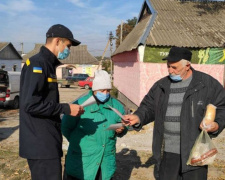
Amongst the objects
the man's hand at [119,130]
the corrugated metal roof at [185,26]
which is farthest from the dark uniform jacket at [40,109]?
the corrugated metal roof at [185,26]

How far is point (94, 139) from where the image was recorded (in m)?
3.18

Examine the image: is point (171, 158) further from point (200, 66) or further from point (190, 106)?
point (200, 66)

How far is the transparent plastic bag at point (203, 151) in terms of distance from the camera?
2770mm

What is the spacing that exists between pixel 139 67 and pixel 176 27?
Answer: 269cm

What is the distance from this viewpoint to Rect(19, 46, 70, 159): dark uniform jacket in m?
2.38

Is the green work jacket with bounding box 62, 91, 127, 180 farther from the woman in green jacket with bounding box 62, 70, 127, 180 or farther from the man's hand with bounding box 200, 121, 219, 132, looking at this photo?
the man's hand with bounding box 200, 121, 219, 132

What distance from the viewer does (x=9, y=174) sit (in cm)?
542

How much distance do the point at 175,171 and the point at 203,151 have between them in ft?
1.57

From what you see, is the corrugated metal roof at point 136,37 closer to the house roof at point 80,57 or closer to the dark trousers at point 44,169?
the dark trousers at point 44,169

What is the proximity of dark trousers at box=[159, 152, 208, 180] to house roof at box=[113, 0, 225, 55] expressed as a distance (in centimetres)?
829

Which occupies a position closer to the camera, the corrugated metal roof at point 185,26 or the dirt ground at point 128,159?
the dirt ground at point 128,159

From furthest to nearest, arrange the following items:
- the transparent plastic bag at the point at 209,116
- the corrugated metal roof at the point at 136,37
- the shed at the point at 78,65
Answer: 1. the shed at the point at 78,65
2. the corrugated metal roof at the point at 136,37
3. the transparent plastic bag at the point at 209,116

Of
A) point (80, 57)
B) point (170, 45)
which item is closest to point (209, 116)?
point (170, 45)

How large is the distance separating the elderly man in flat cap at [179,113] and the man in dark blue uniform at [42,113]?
955 millimetres
